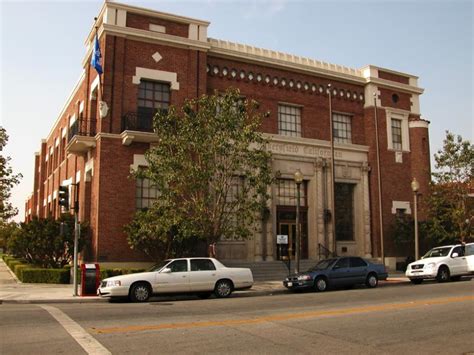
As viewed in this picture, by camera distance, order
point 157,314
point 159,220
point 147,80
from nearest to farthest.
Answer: point 157,314
point 159,220
point 147,80

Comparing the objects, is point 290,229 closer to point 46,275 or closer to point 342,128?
point 342,128

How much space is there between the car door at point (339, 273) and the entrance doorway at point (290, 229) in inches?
322

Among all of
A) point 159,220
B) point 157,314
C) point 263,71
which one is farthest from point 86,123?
point 157,314

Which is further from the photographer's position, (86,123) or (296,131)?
(296,131)

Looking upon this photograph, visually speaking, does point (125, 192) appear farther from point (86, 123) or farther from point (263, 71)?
point (263, 71)

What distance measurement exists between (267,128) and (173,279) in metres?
13.8

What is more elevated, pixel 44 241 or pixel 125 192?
pixel 125 192

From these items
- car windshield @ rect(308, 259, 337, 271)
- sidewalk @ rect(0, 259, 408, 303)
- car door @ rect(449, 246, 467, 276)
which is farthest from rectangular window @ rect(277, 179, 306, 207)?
car door @ rect(449, 246, 467, 276)

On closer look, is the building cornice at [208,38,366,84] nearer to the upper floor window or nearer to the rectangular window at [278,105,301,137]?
the rectangular window at [278,105,301,137]

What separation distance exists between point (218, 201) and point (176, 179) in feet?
6.40

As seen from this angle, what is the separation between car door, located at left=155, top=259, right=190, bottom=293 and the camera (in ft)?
53.5

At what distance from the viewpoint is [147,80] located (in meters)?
25.2

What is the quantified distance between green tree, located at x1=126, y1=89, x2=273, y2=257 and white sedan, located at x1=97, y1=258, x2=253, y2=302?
9.69 feet

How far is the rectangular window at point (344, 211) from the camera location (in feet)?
98.9
